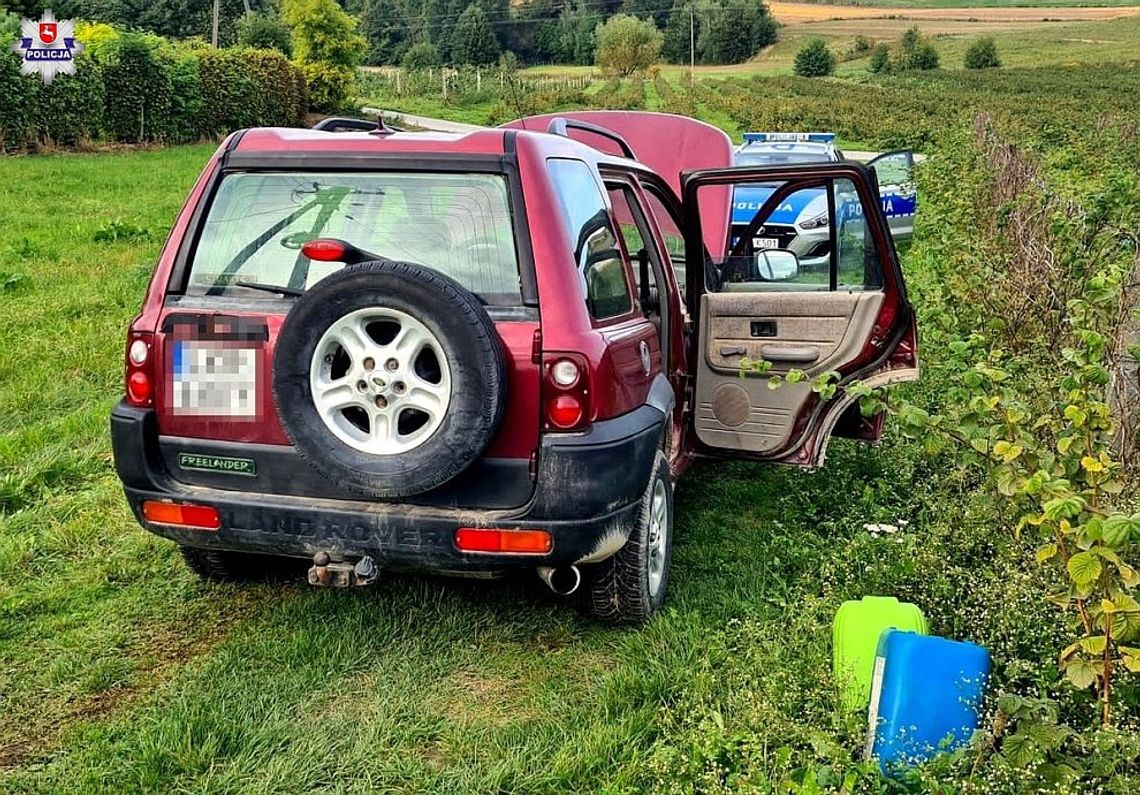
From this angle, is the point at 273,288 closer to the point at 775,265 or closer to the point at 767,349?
the point at 767,349

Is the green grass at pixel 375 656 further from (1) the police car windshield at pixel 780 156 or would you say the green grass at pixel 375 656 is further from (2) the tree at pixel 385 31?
(2) the tree at pixel 385 31

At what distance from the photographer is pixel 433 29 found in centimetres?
8025

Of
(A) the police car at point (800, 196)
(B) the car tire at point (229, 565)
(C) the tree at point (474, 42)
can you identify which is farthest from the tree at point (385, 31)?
(B) the car tire at point (229, 565)

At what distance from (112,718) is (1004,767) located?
99.7 inches

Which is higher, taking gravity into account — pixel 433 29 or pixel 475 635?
pixel 433 29

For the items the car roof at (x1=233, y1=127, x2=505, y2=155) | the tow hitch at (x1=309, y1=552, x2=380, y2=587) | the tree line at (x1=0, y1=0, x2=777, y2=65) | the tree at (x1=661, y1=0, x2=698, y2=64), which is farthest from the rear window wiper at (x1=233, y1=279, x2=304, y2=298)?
the tree at (x1=661, y1=0, x2=698, y2=64)

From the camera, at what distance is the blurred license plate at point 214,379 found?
10.4 feet

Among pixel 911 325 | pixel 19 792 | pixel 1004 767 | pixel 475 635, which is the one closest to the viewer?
pixel 1004 767

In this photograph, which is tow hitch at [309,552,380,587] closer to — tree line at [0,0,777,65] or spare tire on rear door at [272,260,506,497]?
spare tire on rear door at [272,260,506,497]

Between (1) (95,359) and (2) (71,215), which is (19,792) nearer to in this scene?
(1) (95,359)

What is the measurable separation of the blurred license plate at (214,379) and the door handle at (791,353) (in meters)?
2.41

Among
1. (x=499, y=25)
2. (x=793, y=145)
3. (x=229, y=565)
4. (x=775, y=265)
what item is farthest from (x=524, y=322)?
(x=499, y=25)

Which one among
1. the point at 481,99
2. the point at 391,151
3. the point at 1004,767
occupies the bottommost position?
the point at 1004,767

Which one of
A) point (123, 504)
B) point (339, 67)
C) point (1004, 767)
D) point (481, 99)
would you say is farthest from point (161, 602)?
point (481, 99)
